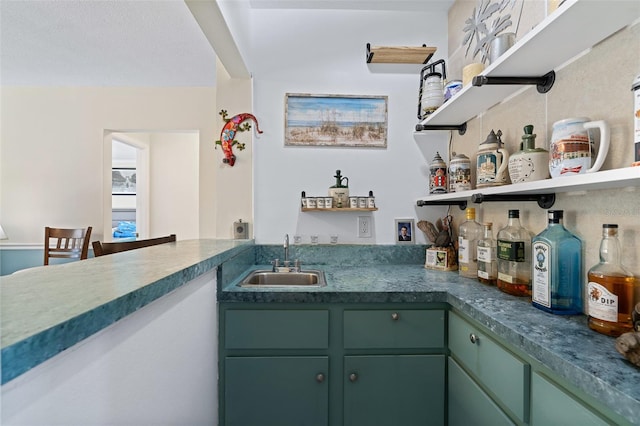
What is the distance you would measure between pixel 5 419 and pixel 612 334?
1329 mm

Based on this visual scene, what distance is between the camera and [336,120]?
2055 millimetres

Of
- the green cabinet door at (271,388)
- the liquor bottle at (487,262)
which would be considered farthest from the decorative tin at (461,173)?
the green cabinet door at (271,388)

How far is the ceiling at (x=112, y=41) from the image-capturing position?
2.01 metres

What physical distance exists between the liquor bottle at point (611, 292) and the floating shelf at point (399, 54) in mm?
1553

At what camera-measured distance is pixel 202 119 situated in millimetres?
3299

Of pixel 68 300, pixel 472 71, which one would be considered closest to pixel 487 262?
pixel 472 71

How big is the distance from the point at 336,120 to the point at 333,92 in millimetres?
198

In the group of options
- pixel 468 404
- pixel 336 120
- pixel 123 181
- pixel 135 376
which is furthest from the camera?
pixel 123 181

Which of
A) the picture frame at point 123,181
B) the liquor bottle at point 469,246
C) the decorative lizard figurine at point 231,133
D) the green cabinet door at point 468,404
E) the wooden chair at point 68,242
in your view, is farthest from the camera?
the picture frame at point 123,181

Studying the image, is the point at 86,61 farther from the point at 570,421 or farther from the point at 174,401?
the point at 570,421

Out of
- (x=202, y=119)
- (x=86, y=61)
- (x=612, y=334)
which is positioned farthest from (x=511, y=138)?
(x=86, y=61)

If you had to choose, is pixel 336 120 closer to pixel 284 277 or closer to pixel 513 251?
pixel 284 277

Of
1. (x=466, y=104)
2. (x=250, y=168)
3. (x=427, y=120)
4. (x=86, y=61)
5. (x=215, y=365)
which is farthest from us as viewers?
(x=86, y=61)

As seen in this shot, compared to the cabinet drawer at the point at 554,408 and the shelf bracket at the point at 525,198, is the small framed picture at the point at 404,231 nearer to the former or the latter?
the shelf bracket at the point at 525,198
